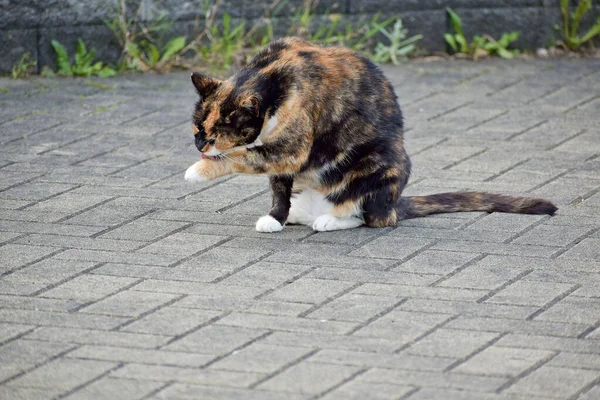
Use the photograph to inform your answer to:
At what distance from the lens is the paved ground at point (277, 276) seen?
3.54m

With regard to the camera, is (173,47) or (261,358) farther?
(173,47)

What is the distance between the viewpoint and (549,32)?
8.80 m

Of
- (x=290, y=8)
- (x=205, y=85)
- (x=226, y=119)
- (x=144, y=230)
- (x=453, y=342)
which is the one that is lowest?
(x=144, y=230)

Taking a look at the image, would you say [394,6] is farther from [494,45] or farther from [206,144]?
[206,144]

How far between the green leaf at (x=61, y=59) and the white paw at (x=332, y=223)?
372 cm

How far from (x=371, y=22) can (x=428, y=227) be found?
154 inches

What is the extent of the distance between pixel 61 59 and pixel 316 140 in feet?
12.4

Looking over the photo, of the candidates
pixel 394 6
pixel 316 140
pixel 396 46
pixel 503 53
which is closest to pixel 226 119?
pixel 316 140

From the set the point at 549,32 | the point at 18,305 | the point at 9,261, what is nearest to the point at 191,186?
the point at 9,261

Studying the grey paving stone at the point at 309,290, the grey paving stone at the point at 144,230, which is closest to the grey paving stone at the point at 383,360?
the grey paving stone at the point at 309,290

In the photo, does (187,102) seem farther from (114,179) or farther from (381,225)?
(381,225)

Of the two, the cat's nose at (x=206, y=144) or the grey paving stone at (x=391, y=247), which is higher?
the cat's nose at (x=206, y=144)

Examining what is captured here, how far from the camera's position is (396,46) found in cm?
859

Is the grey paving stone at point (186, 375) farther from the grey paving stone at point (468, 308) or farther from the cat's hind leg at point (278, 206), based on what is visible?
the cat's hind leg at point (278, 206)
